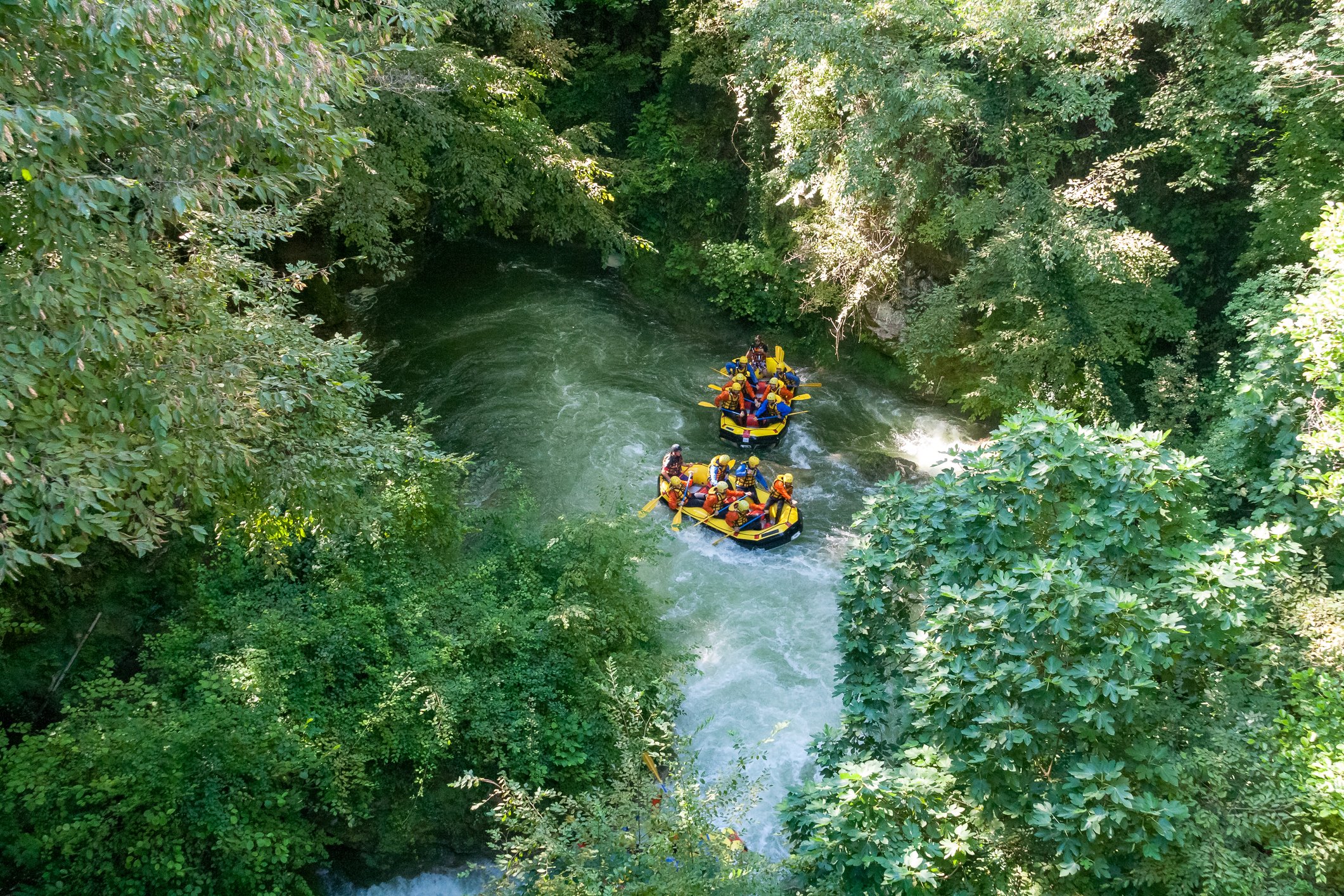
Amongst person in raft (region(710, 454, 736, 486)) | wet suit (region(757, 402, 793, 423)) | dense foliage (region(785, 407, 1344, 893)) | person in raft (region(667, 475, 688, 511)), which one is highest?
dense foliage (region(785, 407, 1344, 893))

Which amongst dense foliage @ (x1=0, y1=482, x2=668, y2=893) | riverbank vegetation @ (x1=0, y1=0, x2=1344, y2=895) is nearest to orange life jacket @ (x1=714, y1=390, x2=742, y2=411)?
riverbank vegetation @ (x1=0, y1=0, x2=1344, y2=895)

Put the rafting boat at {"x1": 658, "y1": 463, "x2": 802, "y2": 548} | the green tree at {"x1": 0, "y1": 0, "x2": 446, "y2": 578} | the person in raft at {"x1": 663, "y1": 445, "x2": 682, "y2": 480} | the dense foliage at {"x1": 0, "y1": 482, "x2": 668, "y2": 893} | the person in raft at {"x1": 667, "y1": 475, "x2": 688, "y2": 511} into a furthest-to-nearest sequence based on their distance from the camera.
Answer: the person in raft at {"x1": 663, "y1": 445, "x2": 682, "y2": 480} → the person in raft at {"x1": 667, "y1": 475, "x2": 688, "y2": 511} → the rafting boat at {"x1": 658, "y1": 463, "x2": 802, "y2": 548} → the dense foliage at {"x1": 0, "y1": 482, "x2": 668, "y2": 893} → the green tree at {"x1": 0, "y1": 0, "x2": 446, "y2": 578}

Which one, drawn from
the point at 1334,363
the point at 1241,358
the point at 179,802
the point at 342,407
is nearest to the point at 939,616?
the point at 1334,363

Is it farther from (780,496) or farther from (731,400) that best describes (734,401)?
(780,496)

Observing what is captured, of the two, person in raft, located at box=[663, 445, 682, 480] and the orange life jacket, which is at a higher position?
the orange life jacket

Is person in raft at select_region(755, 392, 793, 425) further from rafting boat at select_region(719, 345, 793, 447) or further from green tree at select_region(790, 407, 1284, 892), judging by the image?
green tree at select_region(790, 407, 1284, 892)

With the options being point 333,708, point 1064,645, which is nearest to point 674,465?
point 333,708

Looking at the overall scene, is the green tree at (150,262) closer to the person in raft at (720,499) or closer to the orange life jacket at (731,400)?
the person in raft at (720,499)

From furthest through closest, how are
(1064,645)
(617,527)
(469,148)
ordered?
1. (469,148)
2. (617,527)
3. (1064,645)
